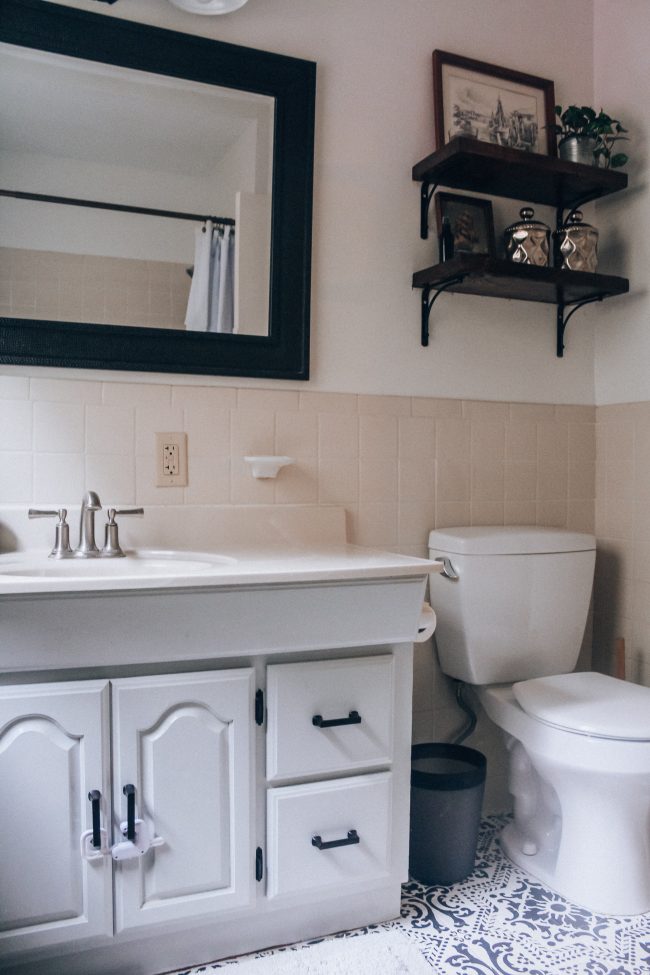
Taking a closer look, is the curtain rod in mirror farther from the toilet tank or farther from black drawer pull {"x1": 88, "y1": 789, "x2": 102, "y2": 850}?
black drawer pull {"x1": 88, "y1": 789, "x2": 102, "y2": 850}

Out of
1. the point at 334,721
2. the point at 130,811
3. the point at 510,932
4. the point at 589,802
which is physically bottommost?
the point at 510,932

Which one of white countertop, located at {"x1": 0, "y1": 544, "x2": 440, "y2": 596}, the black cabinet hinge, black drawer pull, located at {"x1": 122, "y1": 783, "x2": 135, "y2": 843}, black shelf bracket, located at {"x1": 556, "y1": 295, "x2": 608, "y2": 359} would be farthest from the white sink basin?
black shelf bracket, located at {"x1": 556, "y1": 295, "x2": 608, "y2": 359}

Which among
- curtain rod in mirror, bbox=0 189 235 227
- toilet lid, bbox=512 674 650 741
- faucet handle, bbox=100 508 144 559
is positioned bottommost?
toilet lid, bbox=512 674 650 741

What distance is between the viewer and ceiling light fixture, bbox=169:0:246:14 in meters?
1.73

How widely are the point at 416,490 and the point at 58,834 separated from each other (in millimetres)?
1198

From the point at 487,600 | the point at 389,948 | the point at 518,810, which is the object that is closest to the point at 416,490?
the point at 487,600

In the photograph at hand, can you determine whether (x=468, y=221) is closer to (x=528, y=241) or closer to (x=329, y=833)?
(x=528, y=241)

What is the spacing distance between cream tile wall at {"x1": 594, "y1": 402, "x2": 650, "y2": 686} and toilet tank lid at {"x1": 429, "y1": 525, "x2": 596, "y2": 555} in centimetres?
22

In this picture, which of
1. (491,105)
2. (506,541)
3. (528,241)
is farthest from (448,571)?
Answer: (491,105)

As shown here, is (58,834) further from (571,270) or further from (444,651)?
(571,270)

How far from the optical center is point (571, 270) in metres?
2.05

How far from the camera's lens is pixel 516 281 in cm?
201

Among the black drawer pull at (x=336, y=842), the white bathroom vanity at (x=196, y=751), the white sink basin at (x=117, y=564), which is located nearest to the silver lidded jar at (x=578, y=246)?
the white bathroom vanity at (x=196, y=751)

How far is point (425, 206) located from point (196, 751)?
4.88 ft
